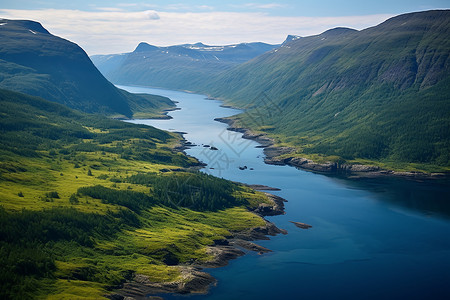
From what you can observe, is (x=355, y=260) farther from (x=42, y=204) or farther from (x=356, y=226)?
(x=42, y=204)

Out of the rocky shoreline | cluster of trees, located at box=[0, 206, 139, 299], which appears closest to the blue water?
the rocky shoreline

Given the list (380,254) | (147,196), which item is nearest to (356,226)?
(380,254)

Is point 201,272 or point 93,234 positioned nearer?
point 201,272

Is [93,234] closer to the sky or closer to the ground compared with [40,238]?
closer to the ground

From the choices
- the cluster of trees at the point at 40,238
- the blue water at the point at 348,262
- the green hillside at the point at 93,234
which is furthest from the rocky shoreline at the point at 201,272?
the cluster of trees at the point at 40,238

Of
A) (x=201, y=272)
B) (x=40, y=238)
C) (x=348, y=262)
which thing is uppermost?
(x=40, y=238)

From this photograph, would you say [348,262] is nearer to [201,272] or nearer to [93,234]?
[201,272]

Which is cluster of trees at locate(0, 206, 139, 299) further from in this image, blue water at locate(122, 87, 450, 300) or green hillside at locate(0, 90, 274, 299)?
blue water at locate(122, 87, 450, 300)

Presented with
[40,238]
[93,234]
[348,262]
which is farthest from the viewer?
[93,234]

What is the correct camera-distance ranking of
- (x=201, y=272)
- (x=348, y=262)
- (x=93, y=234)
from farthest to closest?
(x=93, y=234)
(x=348, y=262)
(x=201, y=272)

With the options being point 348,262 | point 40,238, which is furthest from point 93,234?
point 348,262
